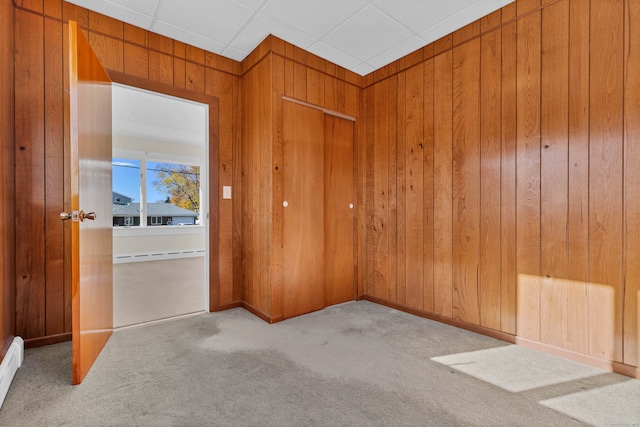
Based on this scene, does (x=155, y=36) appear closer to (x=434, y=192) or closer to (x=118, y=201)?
(x=434, y=192)

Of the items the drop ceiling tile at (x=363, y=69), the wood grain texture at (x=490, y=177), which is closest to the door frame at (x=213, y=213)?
the drop ceiling tile at (x=363, y=69)

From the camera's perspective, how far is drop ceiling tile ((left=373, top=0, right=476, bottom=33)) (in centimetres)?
231

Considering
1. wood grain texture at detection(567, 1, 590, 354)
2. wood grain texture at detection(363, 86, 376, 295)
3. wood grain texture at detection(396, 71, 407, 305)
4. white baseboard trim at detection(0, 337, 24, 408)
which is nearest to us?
white baseboard trim at detection(0, 337, 24, 408)

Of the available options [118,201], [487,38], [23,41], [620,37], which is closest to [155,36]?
[23,41]

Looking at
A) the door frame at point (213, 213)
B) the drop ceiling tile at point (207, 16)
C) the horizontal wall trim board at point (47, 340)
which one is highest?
the drop ceiling tile at point (207, 16)

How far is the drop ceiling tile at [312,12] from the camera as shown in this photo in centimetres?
232

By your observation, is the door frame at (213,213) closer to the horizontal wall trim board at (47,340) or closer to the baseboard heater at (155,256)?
the horizontal wall trim board at (47,340)

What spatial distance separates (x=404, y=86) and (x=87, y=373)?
140 inches

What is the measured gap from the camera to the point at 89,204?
1.90 m

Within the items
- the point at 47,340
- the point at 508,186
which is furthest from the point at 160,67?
the point at 508,186

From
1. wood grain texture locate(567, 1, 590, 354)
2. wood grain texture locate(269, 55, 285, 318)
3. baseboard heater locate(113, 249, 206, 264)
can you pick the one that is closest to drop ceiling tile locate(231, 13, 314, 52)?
wood grain texture locate(269, 55, 285, 318)

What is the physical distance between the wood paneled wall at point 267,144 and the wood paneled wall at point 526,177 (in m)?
0.92

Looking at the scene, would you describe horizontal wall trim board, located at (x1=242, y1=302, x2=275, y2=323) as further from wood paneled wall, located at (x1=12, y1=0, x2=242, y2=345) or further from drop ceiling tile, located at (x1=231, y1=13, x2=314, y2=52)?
drop ceiling tile, located at (x1=231, y1=13, x2=314, y2=52)

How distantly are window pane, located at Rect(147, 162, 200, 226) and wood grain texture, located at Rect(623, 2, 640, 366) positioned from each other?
23.5 ft
